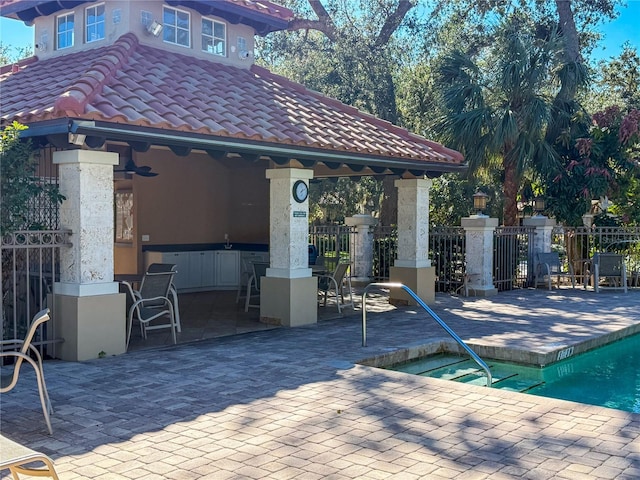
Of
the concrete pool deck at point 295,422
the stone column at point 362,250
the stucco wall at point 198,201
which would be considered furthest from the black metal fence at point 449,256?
the concrete pool deck at point 295,422

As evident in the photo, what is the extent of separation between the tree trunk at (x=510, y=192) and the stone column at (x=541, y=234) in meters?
0.52

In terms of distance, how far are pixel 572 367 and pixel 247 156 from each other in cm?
534

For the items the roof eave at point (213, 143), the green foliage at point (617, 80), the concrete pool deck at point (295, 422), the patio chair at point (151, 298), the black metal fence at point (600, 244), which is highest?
the green foliage at point (617, 80)

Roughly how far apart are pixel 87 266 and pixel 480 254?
30.8 ft

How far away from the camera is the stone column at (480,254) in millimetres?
14797

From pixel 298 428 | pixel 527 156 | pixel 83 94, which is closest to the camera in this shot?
pixel 298 428

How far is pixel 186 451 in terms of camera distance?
187 inches

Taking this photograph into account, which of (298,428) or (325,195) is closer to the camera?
(298,428)

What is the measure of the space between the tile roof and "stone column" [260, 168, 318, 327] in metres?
0.90

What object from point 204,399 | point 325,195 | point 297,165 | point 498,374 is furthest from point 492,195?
point 204,399

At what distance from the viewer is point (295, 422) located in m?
5.42

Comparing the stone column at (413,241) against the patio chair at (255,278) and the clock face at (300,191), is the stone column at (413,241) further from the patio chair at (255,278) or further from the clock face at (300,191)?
the clock face at (300,191)

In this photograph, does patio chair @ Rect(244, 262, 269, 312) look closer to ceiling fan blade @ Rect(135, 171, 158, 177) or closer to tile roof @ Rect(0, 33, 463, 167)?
tile roof @ Rect(0, 33, 463, 167)

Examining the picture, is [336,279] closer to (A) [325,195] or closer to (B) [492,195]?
(B) [492,195]
